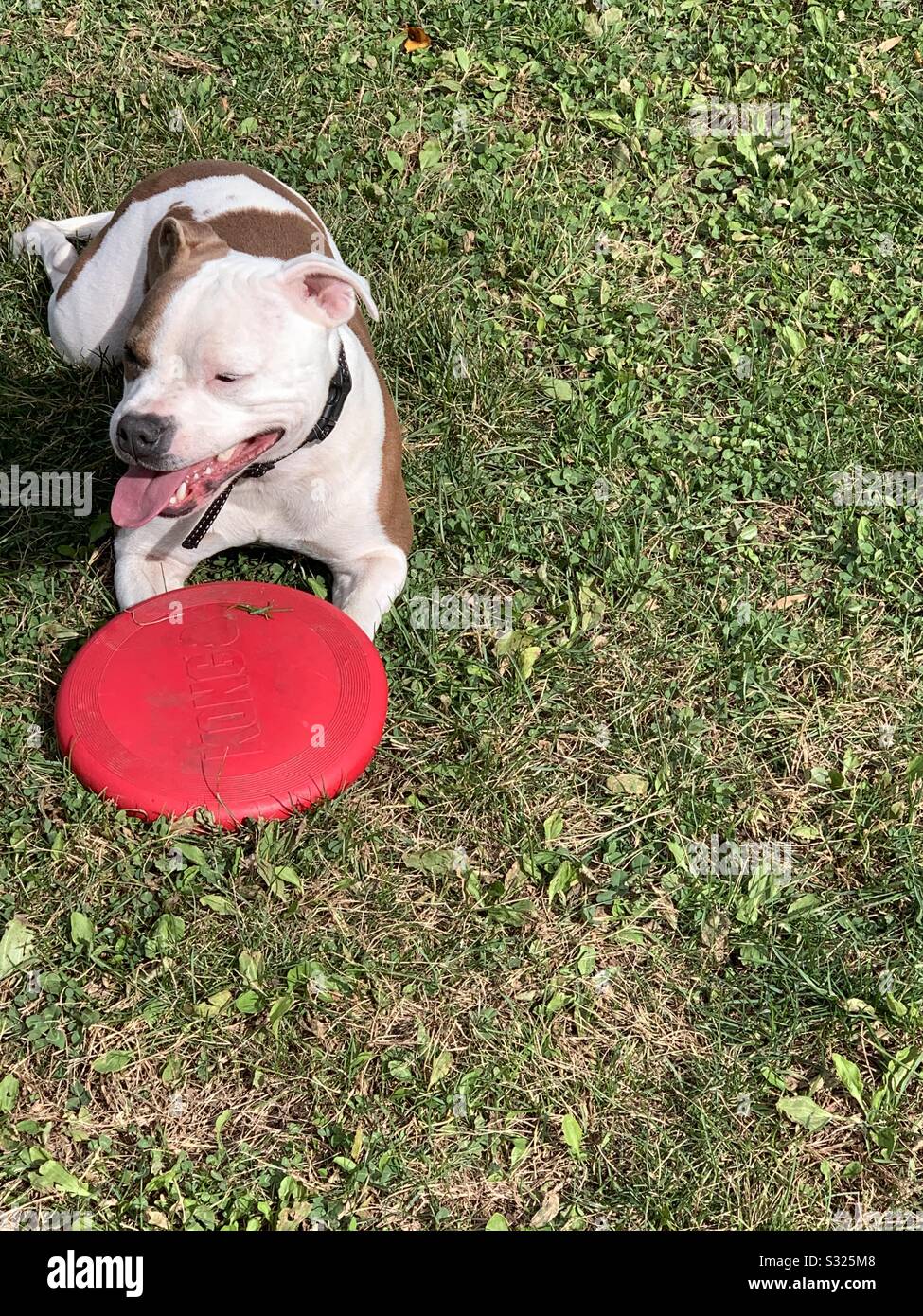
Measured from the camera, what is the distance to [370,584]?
4.00 meters

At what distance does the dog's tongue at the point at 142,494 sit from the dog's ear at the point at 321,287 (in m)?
0.55

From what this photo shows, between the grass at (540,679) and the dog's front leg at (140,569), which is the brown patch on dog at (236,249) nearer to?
the grass at (540,679)

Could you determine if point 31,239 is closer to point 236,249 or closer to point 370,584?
point 236,249

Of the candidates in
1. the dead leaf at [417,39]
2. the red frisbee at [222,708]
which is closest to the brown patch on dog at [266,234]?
the red frisbee at [222,708]

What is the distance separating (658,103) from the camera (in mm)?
5863

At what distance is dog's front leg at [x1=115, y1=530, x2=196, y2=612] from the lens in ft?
12.9

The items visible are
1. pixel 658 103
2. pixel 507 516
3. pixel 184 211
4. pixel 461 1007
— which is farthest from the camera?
pixel 658 103

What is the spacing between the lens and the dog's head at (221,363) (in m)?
3.25

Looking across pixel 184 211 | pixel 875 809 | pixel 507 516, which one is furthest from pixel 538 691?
pixel 184 211

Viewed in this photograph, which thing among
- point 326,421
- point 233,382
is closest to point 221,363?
point 233,382

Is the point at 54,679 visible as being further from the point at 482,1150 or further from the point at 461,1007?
the point at 482,1150
